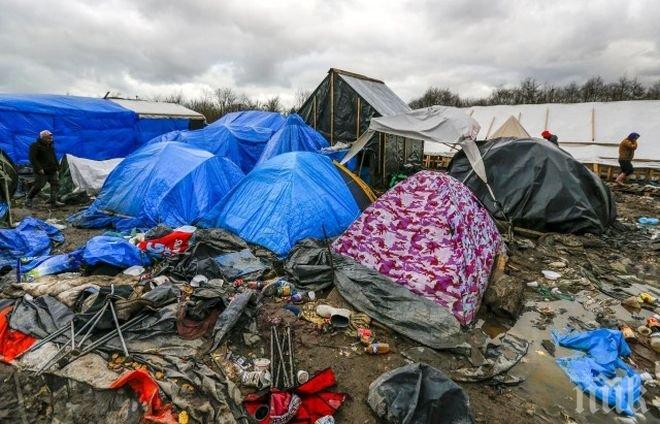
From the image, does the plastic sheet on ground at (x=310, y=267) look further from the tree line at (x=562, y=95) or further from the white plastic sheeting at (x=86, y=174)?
the tree line at (x=562, y=95)

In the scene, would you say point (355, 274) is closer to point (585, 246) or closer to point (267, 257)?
point (267, 257)

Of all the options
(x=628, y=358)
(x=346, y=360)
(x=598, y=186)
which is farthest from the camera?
(x=598, y=186)

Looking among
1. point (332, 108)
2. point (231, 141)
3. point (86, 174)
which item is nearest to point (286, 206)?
point (231, 141)

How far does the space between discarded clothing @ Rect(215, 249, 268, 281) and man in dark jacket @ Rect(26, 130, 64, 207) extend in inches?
242

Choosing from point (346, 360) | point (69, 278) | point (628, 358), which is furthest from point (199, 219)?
point (628, 358)

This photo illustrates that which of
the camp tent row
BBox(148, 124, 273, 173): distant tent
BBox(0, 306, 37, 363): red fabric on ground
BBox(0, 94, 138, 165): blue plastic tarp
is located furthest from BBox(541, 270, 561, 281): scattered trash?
BBox(0, 94, 138, 165): blue plastic tarp

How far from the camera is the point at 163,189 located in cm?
725

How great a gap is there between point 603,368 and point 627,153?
39.7 feet

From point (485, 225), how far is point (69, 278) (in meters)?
6.06

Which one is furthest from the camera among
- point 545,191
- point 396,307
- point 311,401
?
point 545,191

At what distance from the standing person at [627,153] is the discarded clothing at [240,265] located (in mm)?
13568

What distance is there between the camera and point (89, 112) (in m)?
13.0

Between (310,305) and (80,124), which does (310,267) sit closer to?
(310,305)

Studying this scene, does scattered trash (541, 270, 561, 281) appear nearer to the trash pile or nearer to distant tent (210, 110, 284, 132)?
the trash pile
